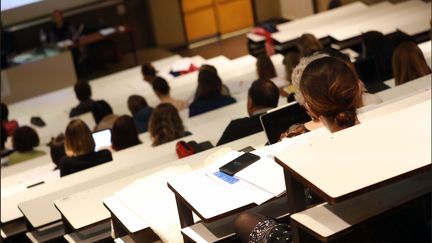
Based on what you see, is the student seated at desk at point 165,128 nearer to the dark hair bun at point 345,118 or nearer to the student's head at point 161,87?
the student's head at point 161,87

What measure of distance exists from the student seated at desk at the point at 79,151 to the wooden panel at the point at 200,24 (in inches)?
274

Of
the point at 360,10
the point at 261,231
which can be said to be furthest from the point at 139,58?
the point at 261,231

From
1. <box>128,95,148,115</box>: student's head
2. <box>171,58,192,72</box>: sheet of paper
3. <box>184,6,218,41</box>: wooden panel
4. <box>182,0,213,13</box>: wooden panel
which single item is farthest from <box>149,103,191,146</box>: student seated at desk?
<box>182,0,213,13</box>: wooden panel

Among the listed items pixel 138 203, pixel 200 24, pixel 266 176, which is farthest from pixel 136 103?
pixel 200 24

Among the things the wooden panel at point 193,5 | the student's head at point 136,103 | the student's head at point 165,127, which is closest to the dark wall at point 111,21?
the wooden panel at point 193,5

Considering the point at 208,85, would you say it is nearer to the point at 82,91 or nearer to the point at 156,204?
the point at 82,91

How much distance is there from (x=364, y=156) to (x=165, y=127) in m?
3.83

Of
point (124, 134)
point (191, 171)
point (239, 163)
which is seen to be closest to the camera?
point (239, 163)

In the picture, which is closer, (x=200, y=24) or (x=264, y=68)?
(x=264, y=68)

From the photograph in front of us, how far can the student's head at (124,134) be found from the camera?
20.3 feet

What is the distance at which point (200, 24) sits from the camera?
12656mm

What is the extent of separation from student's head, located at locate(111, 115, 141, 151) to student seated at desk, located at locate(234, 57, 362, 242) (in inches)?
132

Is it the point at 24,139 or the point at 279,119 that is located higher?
the point at 279,119

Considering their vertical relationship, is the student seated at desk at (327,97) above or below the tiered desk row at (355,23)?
above
